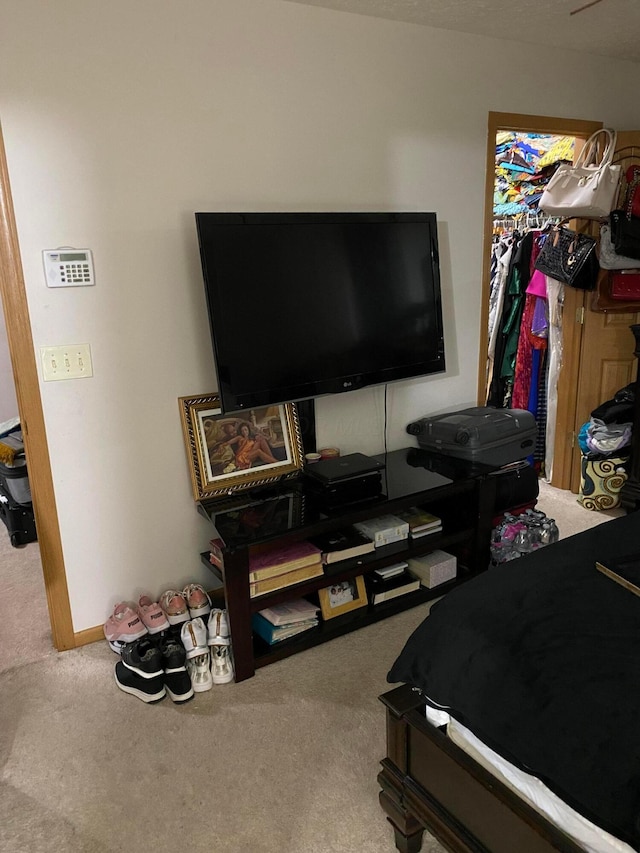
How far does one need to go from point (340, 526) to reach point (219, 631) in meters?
0.56

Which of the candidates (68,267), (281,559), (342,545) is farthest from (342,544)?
(68,267)

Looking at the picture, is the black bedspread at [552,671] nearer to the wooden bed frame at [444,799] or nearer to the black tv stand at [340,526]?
the wooden bed frame at [444,799]

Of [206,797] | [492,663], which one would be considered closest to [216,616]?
[206,797]

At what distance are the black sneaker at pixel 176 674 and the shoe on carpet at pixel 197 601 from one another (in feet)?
0.69

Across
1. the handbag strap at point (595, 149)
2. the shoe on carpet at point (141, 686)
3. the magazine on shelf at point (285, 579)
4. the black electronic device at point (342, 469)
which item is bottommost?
the shoe on carpet at point (141, 686)

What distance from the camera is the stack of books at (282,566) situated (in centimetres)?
223

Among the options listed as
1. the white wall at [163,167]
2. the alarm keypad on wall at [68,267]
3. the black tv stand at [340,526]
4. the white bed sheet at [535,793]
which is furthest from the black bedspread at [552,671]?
the alarm keypad on wall at [68,267]

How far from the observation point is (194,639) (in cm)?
221

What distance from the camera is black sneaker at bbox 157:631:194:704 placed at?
2117 millimetres

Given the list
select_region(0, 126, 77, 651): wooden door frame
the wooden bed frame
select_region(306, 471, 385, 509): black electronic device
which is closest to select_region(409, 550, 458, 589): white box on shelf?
select_region(306, 471, 385, 509): black electronic device

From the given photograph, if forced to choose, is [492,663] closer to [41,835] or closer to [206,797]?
[206,797]

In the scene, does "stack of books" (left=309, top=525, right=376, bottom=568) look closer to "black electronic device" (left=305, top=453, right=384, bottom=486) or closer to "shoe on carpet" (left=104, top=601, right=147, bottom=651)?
"black electronic device" (left=305, top=453, right=384, bottom=486)

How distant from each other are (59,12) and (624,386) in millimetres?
3203

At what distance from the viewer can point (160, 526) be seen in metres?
2.51
